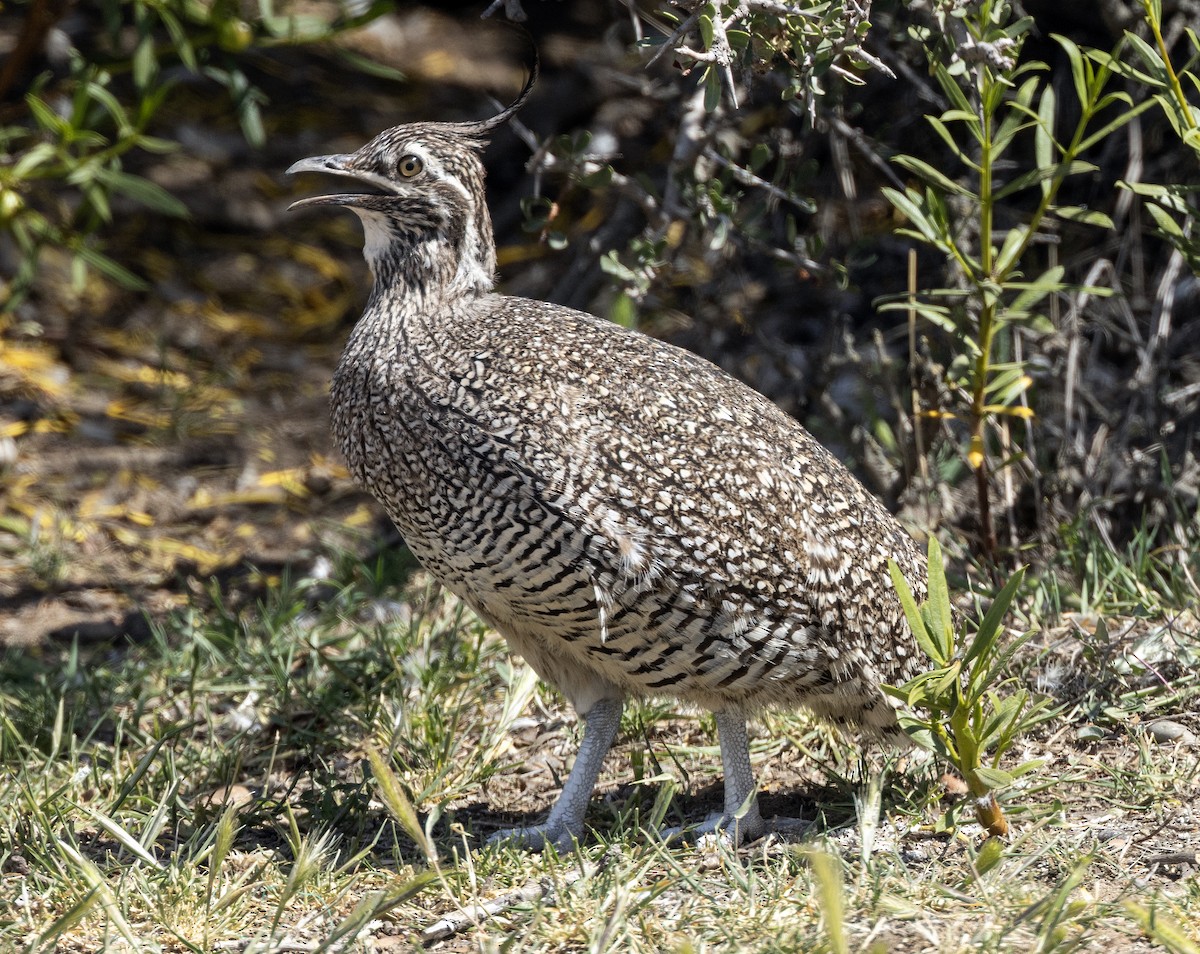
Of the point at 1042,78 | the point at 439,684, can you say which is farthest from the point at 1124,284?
the point at 439,684

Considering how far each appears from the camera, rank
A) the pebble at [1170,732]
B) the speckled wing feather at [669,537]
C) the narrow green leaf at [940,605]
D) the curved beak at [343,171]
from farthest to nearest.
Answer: the curved beak at [343,171] < the pebble at [1170,732] < the speckled wing feather at [669,537] < the narrow green leaf at [940,605]

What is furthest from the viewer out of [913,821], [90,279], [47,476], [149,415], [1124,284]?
[90,279]

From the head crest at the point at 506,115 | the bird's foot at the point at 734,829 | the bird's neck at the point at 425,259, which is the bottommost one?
the bird's foot at the point at 734,829

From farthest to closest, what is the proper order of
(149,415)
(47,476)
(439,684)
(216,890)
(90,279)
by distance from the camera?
1. (90,279)
2. (149,415)
3. (47,476)
4. (439,684)
5. (216,890)

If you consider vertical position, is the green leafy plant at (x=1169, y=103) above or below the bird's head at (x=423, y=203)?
above

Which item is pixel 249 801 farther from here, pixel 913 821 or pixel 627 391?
pixel 913 821

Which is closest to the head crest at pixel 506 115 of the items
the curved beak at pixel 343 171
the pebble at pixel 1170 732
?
the curved beak at pixel 343 171

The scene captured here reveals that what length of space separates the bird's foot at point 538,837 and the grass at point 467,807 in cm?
9

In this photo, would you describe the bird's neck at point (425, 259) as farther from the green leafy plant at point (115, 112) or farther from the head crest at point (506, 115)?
the green leafy plant at point (115, 112)

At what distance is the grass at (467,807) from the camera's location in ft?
11.1

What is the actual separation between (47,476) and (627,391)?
3894mm

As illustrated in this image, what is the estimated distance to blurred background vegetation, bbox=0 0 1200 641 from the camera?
4.61 meters

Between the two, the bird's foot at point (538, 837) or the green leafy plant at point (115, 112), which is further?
the green leafy plant at point (115, 112)

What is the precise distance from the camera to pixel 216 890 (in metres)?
3.72
